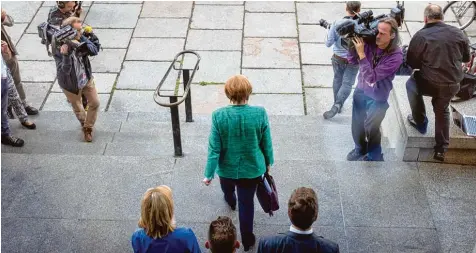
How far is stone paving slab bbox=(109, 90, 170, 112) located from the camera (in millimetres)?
6984

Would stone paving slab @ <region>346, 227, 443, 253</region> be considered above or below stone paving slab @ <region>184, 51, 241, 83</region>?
above

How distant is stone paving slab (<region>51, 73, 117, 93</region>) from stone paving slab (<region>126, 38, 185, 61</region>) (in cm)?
46

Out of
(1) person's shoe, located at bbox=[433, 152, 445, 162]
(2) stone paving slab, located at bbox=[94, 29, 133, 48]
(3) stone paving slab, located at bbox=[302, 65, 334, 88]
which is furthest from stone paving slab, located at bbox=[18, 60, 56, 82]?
(1) person's shoe, located at bbox=[433, 152, 445, 162]

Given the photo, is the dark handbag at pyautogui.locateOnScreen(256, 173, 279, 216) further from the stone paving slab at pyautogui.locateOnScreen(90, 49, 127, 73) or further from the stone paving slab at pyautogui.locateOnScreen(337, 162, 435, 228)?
the stone paving slab at pyautogui.locateOnScreen(90, 49, 127, 73)

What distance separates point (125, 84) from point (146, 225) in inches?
177

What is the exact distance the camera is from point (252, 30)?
8.25 m

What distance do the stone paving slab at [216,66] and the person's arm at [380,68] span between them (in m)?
3.02

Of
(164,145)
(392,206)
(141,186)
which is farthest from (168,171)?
(392,206)

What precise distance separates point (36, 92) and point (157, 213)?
15.5ft

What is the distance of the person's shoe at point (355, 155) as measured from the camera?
5.30 m

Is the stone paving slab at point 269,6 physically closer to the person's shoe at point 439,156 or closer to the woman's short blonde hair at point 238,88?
the person's shoe at point 439,156

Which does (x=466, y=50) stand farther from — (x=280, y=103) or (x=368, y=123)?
(x=280, y=103)

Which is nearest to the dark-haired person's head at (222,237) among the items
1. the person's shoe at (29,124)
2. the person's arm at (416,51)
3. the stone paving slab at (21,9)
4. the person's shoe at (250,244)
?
the person's shoe at (250,244)

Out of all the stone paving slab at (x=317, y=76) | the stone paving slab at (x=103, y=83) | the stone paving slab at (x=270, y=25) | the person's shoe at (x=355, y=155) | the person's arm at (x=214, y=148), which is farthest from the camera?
the stone paving slab at (x=270, y=25)
